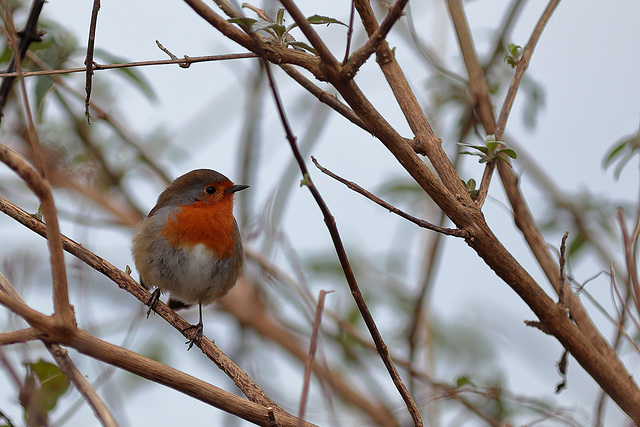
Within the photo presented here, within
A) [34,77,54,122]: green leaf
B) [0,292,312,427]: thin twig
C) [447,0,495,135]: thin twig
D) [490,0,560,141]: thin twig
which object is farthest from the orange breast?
[0,292,312,427]: thin twig

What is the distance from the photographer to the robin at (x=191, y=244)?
383 cm

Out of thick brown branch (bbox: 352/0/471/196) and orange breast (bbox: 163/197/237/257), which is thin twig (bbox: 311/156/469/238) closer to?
thick brown branch (bbox: 352/0/471/196)

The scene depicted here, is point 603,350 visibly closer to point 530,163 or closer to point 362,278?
point 530,163

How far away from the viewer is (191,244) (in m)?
3.86

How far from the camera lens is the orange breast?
3855 mm

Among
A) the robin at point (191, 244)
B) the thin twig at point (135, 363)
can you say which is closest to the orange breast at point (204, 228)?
the robin at point (191, 244)

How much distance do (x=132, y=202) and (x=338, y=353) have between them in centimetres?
188

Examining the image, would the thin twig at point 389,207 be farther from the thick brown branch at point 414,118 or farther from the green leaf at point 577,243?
the green leaf at point 577,243

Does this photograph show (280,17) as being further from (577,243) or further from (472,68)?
(577,243)

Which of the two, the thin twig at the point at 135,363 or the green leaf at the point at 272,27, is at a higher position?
the green leaf at the point at 272,27

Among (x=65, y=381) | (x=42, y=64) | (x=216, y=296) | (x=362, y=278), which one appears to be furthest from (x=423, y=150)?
(x=362, y=278)

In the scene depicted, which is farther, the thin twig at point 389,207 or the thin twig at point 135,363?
the thin twig at point 389,207

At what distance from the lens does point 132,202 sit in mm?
5055

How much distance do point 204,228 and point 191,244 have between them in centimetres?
12
